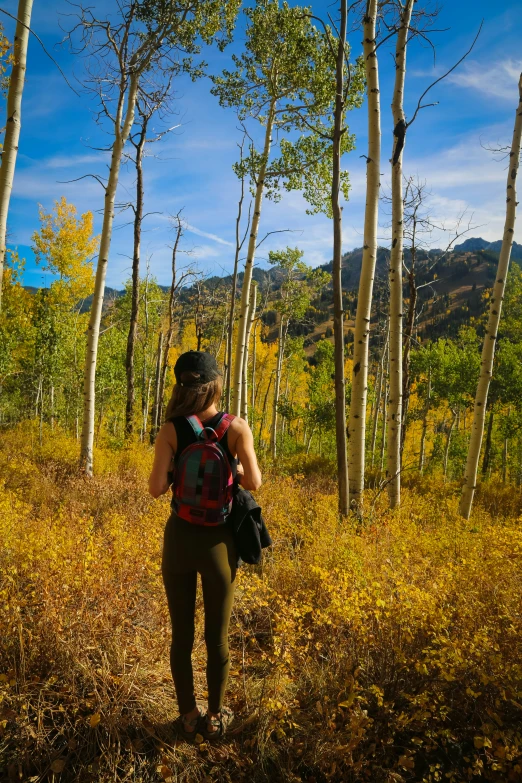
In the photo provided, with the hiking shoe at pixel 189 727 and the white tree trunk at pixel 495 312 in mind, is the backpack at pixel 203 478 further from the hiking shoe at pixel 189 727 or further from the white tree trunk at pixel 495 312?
the white tree trunk at pixel 495 312

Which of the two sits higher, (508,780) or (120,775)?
(508,780)

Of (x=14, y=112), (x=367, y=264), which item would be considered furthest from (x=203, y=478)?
(x=14, y=112)

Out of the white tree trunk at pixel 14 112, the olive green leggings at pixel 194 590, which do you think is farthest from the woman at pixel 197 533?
the white tree trunk at pixel 14 112

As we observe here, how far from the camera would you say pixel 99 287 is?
7.83m

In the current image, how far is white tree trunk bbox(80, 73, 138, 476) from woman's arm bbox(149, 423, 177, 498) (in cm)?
600

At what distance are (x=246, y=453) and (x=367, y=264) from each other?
4506 millimetres

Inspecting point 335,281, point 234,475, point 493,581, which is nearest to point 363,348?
point 335,281

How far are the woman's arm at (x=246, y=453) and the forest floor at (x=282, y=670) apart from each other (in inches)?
54.3

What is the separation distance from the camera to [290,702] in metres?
2.50

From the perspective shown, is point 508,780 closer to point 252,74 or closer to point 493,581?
point 493,581

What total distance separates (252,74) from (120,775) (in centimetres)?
1237

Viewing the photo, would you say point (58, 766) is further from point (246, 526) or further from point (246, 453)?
point (246, 453)

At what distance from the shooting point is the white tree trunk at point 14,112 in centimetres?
435

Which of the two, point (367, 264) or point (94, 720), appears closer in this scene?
point (94, 720)
